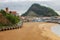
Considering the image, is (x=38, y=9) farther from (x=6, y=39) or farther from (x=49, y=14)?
(x=6, y=39)

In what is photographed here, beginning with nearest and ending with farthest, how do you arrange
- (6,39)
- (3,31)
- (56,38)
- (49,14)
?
(6,39), (56,38), (3,31), (49,14)

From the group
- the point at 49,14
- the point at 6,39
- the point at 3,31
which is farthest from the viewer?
the point at 49,14

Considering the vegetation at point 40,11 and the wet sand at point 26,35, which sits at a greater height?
the wet sand at point 26,35

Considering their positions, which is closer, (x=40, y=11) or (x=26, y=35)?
(x=26, y=35)

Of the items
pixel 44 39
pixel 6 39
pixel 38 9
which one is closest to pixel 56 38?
pixel 44 39

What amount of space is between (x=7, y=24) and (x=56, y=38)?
923 cm

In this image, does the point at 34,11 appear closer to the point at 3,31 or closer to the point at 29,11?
the point at 29,11

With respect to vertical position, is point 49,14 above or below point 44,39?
below

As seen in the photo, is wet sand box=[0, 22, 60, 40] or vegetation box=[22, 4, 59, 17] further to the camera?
vegetation box=[22, 4, 59, 17]

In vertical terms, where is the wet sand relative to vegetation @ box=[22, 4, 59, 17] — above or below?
above

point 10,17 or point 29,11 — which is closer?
point 10,17

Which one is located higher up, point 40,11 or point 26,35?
point 26,35

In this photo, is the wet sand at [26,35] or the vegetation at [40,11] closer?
the wet sand at [26,35]

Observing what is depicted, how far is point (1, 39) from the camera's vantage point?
25.7m
